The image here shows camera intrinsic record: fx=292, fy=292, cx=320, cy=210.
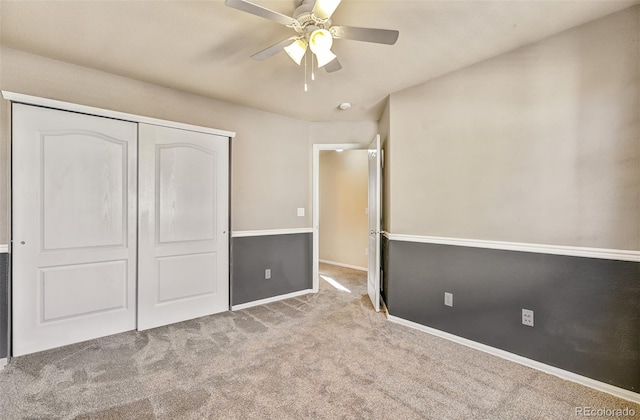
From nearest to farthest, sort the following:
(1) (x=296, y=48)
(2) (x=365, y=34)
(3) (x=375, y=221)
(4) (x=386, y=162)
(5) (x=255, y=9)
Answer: (5) (x=255, y=9) < (2) (x=365, y=34) < (1) (x=296, y=48) < (4) (x=386, y=162) < (3) (x=375, y=221)

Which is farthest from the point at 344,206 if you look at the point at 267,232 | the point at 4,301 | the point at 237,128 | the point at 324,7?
the point at 4,301

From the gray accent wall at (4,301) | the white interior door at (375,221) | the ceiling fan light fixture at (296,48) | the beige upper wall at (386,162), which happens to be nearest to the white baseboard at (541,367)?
the white interior door at (375,221)

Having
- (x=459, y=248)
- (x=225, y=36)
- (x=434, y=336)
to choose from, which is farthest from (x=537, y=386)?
Answer: (x=225, y=36)

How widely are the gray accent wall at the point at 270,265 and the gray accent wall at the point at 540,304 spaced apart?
5.06 feet

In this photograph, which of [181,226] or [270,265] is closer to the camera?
[181,226]

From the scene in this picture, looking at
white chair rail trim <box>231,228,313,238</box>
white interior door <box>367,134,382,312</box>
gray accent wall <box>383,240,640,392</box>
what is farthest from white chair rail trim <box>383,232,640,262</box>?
white chair rail trim <box>231,228,313,238</box>

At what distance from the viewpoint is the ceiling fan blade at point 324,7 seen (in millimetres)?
1505

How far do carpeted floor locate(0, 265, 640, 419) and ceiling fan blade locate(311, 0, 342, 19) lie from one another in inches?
88.6

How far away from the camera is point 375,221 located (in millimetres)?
3514

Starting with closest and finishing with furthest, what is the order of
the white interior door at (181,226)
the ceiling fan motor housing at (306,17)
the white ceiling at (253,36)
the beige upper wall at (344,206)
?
the ceiling fan motor housing at (306,17), the white ceiling at (253,36), the white interior door at (181,226), the beige upper wall at (344,206)

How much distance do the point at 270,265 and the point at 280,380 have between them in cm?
181

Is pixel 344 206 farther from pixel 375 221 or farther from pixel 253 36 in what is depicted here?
pixel 253 36

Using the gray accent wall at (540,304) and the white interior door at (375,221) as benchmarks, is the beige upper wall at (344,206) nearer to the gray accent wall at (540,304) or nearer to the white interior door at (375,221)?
the white interior door at (375,221)

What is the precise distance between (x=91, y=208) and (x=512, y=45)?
3.68 meters
